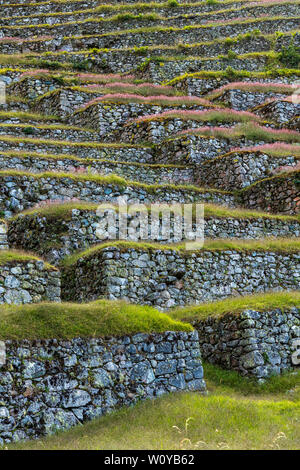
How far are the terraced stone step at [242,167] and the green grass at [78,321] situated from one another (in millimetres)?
15477

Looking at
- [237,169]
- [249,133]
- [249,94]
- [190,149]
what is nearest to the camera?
[237,169]

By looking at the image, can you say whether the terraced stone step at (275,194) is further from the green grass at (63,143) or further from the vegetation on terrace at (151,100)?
the vegetation on terrace at (151,100)

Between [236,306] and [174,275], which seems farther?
[174,275]

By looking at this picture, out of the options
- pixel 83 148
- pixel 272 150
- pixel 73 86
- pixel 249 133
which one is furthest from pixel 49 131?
pixel 272 150

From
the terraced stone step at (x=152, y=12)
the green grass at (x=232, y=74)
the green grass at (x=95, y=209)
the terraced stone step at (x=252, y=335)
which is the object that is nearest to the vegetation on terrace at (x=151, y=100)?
the green grass at (x=232, y=74)

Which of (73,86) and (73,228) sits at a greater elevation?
(73,86)

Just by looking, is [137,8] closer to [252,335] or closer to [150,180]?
[150,180]

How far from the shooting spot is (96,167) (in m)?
27.0

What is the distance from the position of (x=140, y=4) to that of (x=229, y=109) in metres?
Answer: 26.4

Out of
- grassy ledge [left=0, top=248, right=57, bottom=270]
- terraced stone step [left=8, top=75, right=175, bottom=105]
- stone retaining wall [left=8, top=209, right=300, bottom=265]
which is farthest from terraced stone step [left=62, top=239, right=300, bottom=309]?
terraced stone step [left=8, top=75, right=175, bottom=105]

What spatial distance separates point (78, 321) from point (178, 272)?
7261mm

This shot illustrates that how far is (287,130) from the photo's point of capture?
33.4 metres

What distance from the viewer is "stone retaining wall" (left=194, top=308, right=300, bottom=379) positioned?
15500 mm

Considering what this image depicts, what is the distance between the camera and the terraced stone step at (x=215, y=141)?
2995 cm
